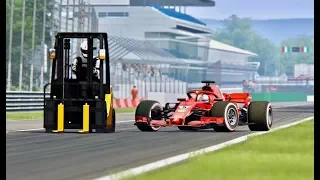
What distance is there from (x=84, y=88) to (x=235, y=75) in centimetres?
17291

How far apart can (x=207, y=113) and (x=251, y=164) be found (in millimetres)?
11150

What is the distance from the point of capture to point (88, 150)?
716 inches

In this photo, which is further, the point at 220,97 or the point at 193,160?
the point at 220,97

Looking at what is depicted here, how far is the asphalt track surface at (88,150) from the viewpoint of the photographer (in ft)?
44.6

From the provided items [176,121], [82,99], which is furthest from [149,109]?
[82,99]

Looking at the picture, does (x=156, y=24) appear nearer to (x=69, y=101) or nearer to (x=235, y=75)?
(x=235, y=75)

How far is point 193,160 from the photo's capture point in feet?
49.5

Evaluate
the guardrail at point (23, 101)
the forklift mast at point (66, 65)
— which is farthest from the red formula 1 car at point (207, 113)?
the guardrail at point (23, 101)

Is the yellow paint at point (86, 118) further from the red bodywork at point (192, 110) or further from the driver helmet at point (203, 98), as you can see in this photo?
the driver helmet at point (203, 98)

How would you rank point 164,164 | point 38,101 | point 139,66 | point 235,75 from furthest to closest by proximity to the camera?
point 235,75
point 139,66
point 38,101
point 164,164

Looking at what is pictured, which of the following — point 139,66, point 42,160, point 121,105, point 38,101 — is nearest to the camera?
point 42,160

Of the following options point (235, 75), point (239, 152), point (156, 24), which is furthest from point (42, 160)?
point (235, 75)

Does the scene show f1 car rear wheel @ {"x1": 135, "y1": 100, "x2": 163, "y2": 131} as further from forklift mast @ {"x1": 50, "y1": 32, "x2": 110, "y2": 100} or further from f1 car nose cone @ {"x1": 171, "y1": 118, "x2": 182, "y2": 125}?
forklift mast @ {"x1": 50, "y1": 32, "x2": 110, "y2": 100}
